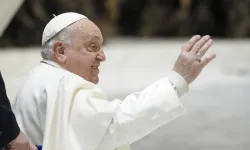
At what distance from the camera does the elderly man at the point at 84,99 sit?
1.97 meters

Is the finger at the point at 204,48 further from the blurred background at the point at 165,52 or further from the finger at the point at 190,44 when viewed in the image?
the blurred background at the point at 165,52

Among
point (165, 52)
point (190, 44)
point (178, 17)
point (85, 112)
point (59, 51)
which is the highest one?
point (178, 17)

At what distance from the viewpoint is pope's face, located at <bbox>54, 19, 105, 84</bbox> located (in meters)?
2.10

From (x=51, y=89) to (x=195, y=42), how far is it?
0.54m

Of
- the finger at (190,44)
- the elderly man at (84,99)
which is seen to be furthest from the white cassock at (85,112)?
the finger at (190,44)

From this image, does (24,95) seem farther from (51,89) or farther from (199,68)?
(199,68)

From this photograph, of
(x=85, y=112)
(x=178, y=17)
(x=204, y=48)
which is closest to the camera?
(x=85, y=112)

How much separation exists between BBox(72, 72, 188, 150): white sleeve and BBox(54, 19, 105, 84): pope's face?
15 cm

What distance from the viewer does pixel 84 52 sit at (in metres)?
2.10

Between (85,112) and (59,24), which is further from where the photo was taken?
(59,24)

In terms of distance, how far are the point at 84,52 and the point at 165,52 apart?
6.98m

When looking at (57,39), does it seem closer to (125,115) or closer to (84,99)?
(84,99)

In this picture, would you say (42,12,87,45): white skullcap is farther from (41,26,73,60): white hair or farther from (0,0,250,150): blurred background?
(0,0,250,150): blurred background

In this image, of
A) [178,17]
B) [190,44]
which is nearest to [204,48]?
[190,44]
